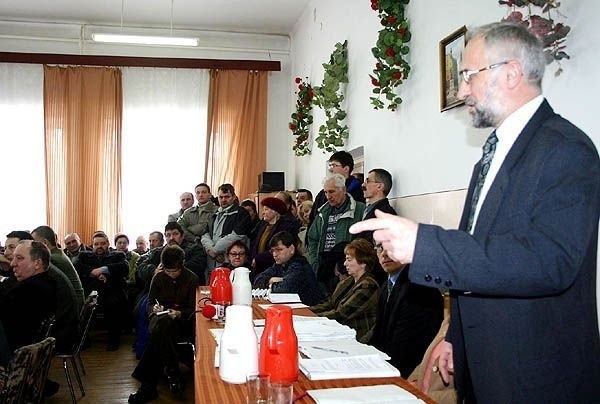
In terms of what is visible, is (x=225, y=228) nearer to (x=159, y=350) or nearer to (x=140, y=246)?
(x=159, y=350)

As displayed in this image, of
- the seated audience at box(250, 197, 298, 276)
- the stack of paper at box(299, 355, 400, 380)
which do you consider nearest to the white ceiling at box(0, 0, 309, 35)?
the seated audience at box(250, 197, 298, 276)

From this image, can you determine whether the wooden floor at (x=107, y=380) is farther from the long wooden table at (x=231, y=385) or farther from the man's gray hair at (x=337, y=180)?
the long wooden table at (x=231, y=385)

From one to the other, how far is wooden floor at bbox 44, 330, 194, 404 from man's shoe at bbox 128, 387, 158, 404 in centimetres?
5

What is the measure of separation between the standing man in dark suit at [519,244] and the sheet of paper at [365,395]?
0.14 meters

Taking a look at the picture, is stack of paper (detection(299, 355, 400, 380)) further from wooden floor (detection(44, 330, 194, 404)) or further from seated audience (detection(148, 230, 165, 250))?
seated audience (detection(148, 230, 165, 250))

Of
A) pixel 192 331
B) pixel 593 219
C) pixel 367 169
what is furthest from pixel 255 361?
pixel 367 169

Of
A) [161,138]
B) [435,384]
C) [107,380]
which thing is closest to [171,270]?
[107,380]

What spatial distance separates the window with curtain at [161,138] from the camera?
8.18m

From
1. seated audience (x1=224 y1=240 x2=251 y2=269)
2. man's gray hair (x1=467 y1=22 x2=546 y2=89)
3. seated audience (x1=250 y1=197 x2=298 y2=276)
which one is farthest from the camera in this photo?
seated audience (x1=250 y1=197 x2=298 y2=276)

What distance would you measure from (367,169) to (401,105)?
0.85m

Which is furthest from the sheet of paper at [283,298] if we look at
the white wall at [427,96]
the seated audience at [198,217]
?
the seated audience at [198,217]

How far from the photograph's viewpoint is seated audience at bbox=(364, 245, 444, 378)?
2539 mm

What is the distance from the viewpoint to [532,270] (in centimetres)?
110

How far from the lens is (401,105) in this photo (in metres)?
4.29
